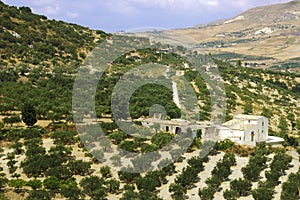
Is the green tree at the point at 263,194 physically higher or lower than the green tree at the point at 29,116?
lower

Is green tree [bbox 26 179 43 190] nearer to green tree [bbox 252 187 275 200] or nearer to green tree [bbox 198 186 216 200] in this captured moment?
green tree [bbox 198 186 216 200]

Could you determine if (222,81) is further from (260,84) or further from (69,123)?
(69,123)

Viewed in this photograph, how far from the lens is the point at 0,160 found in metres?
28.2

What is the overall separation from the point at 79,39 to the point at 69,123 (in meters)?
45.1

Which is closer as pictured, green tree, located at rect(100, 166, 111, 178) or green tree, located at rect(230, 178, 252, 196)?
green tree, located at rect(230, 178, 252, 196)

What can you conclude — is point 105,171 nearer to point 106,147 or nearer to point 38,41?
point 106,147

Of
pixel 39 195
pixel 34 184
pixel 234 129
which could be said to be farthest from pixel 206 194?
pixel 234 129

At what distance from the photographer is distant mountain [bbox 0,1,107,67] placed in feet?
206

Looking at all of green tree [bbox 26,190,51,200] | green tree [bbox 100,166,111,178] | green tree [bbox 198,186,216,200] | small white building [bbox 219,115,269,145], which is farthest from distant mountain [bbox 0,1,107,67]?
green tree [bbox 198,186,216,200]

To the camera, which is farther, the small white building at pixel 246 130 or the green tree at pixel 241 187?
the small white building at pixel 246 130

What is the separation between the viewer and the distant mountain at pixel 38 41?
6288cm

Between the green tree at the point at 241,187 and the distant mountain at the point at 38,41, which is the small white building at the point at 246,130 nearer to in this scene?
the green tree at the point at 241,187

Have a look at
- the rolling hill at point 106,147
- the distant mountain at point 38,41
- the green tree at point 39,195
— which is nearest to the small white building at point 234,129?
the rolling hill at point 106,147

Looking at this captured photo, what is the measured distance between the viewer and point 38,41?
7075cm
